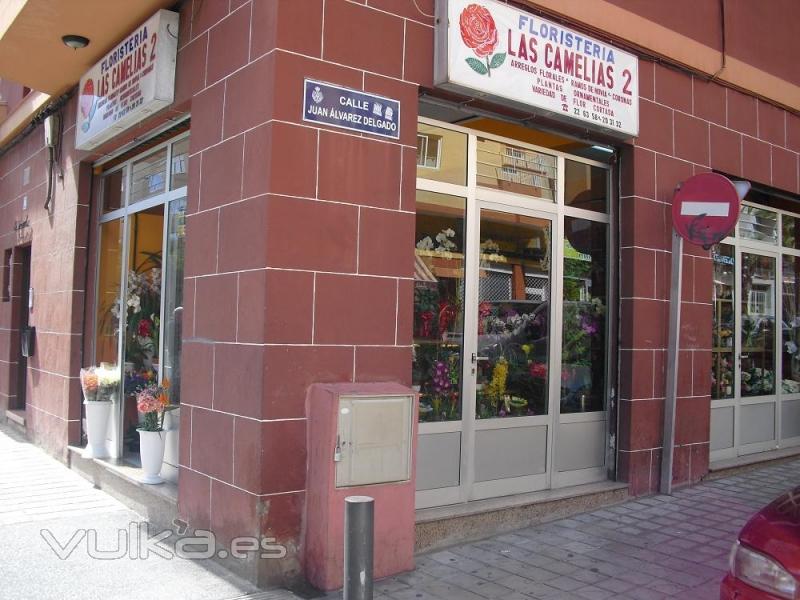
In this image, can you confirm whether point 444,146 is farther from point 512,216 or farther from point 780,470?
point 780,470

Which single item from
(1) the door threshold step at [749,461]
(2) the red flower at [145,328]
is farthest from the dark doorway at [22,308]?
(1) the door threshold step at [749,461]

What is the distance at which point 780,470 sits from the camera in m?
7.52

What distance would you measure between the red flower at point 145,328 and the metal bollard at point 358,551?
165 inches

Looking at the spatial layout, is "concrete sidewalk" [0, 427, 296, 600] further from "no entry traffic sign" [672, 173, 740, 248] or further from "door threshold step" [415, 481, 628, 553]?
"no entry traffic sign" [672, 173, 740, 248]

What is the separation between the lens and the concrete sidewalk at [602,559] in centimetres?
413

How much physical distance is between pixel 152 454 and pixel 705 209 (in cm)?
504

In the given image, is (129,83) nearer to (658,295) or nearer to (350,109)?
(350,109)

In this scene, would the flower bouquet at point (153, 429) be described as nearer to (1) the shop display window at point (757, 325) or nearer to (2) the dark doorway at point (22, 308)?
(2) the dark doorway at point (22, 308)

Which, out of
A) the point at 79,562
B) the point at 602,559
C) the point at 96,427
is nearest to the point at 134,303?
the point at 96,427

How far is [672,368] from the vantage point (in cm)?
632

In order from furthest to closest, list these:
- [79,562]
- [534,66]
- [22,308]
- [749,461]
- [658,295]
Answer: [22,308] → [749,461] → [658,295] → [534,66] → [79,562]

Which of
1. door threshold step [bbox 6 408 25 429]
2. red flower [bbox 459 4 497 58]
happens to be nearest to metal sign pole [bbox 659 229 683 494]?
red flower [bbox 459 4 497 58]

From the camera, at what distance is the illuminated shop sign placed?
493 centimetres

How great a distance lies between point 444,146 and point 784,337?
5.59m
